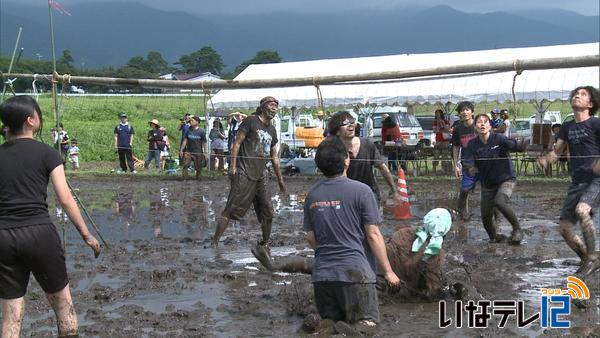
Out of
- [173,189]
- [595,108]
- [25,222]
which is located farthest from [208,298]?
[173,189]

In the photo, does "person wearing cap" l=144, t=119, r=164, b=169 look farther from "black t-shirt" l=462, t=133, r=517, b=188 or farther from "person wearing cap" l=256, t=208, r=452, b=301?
"person wearing cap" l=256, t=208, r=452, b=301

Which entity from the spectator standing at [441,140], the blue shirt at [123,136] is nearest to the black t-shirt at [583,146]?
the spectator standing at [441,140]

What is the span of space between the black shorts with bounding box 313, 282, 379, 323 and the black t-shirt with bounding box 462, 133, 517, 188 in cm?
472

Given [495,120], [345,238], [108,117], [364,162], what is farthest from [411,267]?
[108,117]

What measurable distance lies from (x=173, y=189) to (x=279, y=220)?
6892mm

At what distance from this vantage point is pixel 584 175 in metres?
7.98

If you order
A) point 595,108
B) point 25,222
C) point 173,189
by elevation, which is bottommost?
point 173,189

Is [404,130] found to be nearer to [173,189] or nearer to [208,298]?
[173,189]

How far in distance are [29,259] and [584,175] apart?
212 inches

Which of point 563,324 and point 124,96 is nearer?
point 563,324

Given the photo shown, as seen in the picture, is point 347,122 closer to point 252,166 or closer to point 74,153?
point 252,166

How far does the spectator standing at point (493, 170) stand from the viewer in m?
9.97

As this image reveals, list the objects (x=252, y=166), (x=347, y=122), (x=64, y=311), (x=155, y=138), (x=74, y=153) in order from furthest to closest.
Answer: (x=74, y=153) < (x=155, y=138) < (x=252, y=166) < (x=347, y=122) < (x=64, y=311)

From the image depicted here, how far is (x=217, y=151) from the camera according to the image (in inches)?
976
